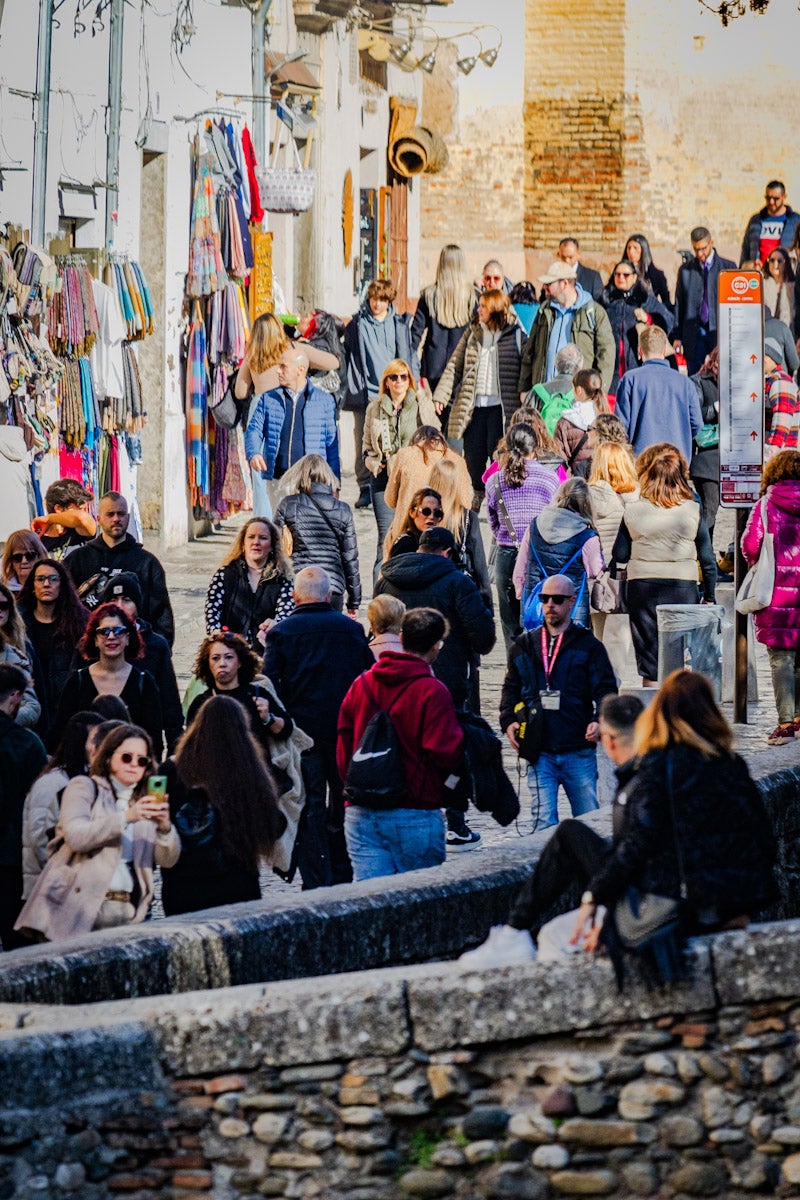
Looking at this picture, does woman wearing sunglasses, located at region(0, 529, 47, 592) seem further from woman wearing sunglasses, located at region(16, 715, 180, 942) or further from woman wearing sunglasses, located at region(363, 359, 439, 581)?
woman wearing sunglasses, located at region(363, 359, 439, 581)

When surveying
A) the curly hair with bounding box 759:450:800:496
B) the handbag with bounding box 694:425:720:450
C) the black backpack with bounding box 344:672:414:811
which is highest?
the curly hair with bounding box 759:450:800:496

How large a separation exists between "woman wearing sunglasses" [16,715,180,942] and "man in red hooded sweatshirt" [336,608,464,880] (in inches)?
42.4

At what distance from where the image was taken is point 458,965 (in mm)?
6852

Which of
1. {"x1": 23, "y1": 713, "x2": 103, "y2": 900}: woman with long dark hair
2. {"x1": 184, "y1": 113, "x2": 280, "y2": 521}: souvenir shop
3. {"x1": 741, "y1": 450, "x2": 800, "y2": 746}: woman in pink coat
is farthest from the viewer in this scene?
{"x1": 184, "y1": 113, "x2": 280, "y2": 521}: souvenir shop

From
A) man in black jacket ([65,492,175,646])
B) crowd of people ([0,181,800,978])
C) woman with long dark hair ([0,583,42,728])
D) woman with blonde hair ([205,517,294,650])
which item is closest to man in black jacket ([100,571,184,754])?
crowd of people ([0,181,800,978])

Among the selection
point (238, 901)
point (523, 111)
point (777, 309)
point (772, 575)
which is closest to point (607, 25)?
point (523, 111)

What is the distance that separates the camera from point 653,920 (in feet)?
21.6

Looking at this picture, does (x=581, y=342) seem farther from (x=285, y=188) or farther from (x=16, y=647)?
(x=16, y=647)

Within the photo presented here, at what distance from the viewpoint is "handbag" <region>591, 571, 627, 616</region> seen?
12.9m

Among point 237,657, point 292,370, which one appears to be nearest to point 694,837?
point 237,657

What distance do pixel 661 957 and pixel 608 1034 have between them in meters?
0.30

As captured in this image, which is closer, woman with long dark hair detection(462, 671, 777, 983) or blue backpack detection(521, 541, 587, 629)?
woman with long dark hair detection(462, 671, 777, 983)

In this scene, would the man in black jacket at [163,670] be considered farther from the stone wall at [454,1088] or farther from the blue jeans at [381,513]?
the blue jeans at [381,513]

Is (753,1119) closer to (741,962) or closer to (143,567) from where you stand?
(741,962)
